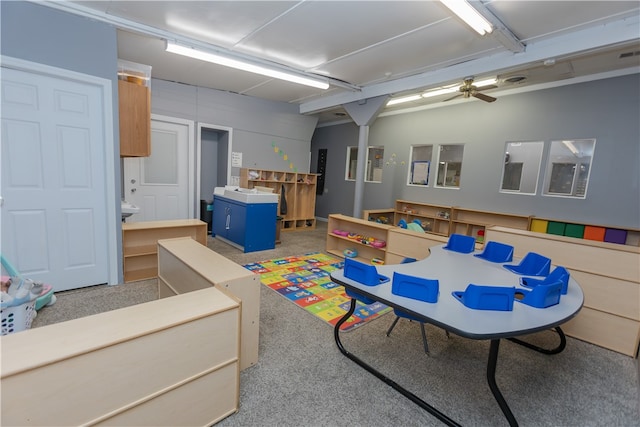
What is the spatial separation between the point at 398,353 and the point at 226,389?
1416 mm

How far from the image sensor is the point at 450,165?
20.8 feet

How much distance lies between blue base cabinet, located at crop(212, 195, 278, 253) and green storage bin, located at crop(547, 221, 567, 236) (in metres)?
4.68

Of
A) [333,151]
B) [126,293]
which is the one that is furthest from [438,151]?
[126,293]

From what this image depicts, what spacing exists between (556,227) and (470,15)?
3848mm

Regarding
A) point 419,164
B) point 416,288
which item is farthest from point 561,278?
point 419,164

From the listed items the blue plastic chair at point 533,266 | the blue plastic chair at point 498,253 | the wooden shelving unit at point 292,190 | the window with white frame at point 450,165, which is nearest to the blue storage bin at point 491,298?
the blue plastic chair at point 533,266

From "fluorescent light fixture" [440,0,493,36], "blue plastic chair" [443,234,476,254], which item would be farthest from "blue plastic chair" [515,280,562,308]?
"fluorescent light fixture" [440,0,493,36]

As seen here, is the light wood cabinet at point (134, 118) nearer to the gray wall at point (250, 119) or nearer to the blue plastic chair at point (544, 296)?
the gray wall at point (250, 119)

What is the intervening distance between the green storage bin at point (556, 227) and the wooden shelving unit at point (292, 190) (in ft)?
15.9

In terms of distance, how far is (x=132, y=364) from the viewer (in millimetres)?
1282

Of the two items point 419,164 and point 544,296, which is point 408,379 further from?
point 419,164

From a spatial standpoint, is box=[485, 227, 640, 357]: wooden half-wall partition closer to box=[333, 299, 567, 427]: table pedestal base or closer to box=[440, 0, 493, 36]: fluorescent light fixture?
box=[333, 299, 567, 427]: table pedestal base

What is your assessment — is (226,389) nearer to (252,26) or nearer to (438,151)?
(252,26)

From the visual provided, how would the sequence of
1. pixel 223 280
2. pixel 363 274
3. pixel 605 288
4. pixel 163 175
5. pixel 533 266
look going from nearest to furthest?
pixel 223 280
pixel 363 274
pixel 533 266
pixel 605 288
pixel 163 175
